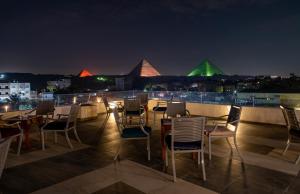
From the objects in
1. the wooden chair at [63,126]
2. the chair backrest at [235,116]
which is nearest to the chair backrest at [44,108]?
the wooden chair at [63,126]

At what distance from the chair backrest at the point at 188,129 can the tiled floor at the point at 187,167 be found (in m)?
0.53

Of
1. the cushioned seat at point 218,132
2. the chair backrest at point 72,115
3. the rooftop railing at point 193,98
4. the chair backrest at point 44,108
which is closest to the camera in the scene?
the cushioned seat at point 218,132

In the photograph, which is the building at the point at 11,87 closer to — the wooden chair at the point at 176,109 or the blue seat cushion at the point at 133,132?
the wooden chair at the point at 176,109

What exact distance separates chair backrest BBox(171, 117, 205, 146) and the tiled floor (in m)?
0.53

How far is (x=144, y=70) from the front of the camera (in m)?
38.5

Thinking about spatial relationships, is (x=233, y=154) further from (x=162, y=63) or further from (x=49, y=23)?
(x=162, y=63)

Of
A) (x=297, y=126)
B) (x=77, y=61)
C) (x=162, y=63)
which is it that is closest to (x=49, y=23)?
(x=77, y=61)

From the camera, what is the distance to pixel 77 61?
21156 mm

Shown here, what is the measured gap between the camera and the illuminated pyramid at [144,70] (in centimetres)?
3793

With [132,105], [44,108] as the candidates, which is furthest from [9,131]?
[132,105]

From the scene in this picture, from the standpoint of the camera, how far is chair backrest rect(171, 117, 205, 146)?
269 centimetres

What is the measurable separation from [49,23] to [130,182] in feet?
35.6

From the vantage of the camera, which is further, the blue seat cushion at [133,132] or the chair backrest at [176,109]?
the chair backrest at [176,109]

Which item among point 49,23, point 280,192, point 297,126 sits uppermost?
point 49,23
